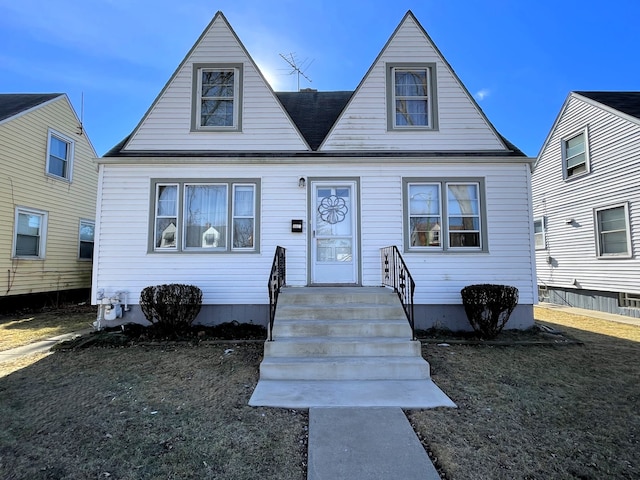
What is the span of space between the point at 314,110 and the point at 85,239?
10.8m

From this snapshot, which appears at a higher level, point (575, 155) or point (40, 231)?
point (575, 155)

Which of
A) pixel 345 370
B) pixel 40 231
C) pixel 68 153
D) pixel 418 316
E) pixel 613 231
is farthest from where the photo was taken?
pixel 68 153

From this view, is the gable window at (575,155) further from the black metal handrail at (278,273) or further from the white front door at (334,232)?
the black metal handrail at (278,273)

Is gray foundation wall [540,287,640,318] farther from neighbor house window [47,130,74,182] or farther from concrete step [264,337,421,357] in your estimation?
neighbor house window [47,130,74,182]

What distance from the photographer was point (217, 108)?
781cm

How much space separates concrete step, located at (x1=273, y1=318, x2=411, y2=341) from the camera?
5270 millimetres

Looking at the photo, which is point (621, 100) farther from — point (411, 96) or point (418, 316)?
point (418, 316)

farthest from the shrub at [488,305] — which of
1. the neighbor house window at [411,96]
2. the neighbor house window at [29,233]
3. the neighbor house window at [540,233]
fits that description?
the neighbor house window at [29,233]

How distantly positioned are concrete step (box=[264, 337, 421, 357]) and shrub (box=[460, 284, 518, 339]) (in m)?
2.30

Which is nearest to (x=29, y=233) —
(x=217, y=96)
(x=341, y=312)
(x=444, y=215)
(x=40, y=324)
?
(x=40, y=324)

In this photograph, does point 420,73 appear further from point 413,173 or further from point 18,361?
point 18,361

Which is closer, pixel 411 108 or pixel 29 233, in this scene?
pixel 411 108

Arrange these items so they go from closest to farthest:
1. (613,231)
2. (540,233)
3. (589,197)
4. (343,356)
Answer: (343,356) → (613,231) → (589,197) → (540,233)

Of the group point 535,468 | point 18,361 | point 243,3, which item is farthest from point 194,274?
point 243,3
